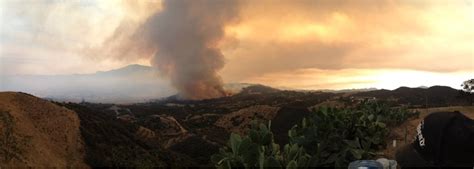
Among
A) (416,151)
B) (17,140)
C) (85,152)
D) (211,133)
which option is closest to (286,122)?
(211,133)

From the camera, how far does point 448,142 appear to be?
3314mm

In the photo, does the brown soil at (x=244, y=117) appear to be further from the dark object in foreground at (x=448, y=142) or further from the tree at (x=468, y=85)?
the dark object in foreground at (x=448, y=142)

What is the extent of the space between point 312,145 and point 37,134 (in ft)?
Result: 72.8

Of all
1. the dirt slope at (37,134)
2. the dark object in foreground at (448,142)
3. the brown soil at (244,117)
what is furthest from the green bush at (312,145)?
the brown soil at (244,117)

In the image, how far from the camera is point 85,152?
97.1ft

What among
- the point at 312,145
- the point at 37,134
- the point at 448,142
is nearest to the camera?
the point at 448,142

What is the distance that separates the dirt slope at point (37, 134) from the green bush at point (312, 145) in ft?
53.5

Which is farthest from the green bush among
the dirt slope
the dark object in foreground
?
the dirt slope

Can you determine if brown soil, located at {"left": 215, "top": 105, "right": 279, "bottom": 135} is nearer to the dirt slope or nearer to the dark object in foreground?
the dirt slope

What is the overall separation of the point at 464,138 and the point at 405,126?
66.6 ft

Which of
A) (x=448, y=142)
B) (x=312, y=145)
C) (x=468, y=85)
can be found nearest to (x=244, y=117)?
(x=468, y=85)

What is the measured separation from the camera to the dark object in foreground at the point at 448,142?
3.31 m

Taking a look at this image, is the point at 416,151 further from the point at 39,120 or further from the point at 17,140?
the point at 39,120

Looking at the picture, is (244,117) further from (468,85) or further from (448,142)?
(448,142)
